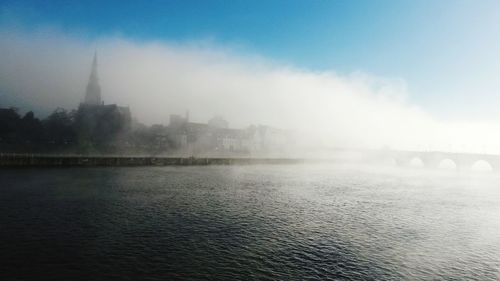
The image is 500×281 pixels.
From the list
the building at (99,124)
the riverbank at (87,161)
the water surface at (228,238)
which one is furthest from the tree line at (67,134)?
the water surface at (228,238)

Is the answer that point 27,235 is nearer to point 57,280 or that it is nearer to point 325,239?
point 57,280

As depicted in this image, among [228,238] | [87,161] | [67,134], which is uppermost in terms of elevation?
[67,134]

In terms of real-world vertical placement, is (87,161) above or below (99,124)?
below

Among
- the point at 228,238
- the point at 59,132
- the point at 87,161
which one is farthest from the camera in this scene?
the point at 59,132

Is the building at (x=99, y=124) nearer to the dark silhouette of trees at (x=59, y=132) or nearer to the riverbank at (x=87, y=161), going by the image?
the dark silhouette of trees at (x=59, y=132)

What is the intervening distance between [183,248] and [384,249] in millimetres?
19856

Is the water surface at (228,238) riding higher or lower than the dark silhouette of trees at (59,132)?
lower

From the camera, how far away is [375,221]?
4700cm

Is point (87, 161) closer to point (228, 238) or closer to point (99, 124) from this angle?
point (99, 124)

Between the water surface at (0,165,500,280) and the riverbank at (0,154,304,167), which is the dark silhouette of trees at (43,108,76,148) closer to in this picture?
the riverbank at (0,154,304,167)

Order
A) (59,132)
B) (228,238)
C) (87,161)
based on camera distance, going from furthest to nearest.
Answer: (59,132) < (87,161) < (228,238)

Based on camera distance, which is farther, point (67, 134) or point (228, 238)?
point (67, 134)

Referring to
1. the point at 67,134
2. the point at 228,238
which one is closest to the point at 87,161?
the point at 67,134

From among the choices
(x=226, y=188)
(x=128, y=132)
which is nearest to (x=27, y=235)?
(x=226, y=188)
